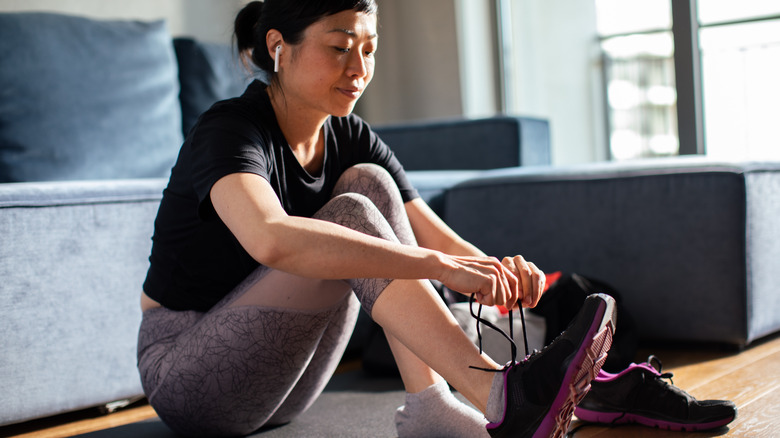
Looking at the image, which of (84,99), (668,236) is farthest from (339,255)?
(84,99)

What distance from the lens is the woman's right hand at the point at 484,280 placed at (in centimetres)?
90

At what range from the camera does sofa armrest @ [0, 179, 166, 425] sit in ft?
4.41

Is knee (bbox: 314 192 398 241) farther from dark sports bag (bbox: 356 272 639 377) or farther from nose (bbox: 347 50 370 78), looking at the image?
dark sports bag (bbox: 356 272 639 377)

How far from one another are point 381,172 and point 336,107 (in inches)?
5.5

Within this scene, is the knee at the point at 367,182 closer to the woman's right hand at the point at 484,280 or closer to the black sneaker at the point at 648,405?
the woman's right hand at the point at 484,280

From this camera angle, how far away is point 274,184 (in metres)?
1.13

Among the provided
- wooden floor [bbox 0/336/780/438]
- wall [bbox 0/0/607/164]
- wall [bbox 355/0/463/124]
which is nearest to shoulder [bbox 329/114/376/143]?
wooden floor [bbox 0/336/780/438]

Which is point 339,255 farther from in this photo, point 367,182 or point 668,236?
point 668,236

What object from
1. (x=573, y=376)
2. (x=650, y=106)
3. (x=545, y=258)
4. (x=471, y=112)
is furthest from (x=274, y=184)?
(x=650, y=106)

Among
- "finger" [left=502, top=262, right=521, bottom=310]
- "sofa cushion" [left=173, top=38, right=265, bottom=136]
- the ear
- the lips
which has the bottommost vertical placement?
"finger" [left=502, top=262, right=521, bottom=310]

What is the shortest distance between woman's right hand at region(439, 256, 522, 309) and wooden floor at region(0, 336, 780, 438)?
1.25 feet

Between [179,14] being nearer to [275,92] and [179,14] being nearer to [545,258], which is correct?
[545,258]

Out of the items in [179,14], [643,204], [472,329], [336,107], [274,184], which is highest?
[179,14]

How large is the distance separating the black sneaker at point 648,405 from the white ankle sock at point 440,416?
253 millimetres
